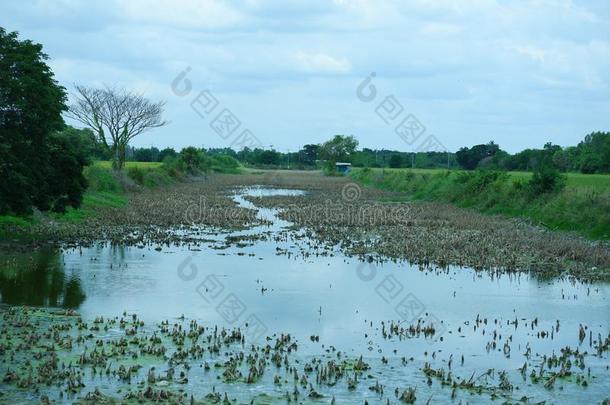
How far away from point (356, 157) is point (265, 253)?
11714 cm

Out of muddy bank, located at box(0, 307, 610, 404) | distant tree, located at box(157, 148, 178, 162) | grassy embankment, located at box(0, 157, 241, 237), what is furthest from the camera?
distant tree, located at box(157, 148, 178, 162)

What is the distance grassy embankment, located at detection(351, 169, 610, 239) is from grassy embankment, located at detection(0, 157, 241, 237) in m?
19.7

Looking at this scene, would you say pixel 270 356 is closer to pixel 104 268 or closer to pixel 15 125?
pixel 104 268

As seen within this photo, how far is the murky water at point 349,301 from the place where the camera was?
11688 mm

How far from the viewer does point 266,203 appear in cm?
4450

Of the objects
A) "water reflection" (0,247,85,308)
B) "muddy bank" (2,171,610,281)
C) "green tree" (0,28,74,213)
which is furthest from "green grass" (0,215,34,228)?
"water reflection" (0,247,85,308)

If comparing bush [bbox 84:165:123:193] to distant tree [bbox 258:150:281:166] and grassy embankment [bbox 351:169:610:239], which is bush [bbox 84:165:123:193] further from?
distant tree [bbox 258:150:281:166]

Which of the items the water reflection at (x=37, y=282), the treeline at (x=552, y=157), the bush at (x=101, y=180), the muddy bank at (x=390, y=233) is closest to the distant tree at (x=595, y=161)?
the treeline at (x=552, y=157)

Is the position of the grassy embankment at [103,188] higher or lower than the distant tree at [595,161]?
lower

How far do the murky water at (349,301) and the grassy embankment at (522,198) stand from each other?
400 inches

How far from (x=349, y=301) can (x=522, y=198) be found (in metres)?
23.1

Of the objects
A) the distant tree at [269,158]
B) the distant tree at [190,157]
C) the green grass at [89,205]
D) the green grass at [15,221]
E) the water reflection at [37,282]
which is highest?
the distant tree at [269,158]

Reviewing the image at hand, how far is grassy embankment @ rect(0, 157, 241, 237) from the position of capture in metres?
25.3

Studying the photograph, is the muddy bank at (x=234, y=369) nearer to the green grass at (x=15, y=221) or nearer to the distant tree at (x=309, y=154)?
the green grass at (x=15, y=221)
